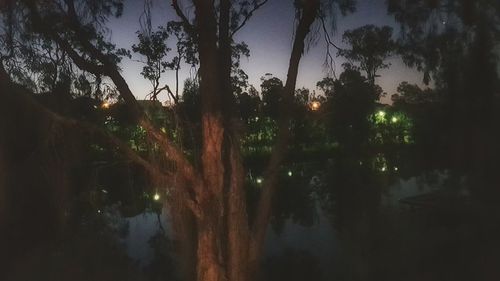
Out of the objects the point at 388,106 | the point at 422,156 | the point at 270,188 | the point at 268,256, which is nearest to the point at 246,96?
the point at 268,256

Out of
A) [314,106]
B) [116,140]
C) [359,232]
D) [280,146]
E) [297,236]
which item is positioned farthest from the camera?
[297,236]

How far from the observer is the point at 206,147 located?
6188 mm

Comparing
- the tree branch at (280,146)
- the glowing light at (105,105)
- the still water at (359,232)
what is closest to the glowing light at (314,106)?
the tree branch at (280,146)

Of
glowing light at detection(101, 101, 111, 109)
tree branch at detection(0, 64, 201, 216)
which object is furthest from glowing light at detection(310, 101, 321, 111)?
tree branch at detection(0, 64, 201, 216)

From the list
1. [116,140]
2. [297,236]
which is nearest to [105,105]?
[116,140]

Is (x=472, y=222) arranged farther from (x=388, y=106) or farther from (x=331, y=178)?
(x=388, y=106)

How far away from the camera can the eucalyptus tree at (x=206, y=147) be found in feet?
20.0

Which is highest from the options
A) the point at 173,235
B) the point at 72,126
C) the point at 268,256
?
the point at 72,126

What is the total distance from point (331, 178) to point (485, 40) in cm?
1325

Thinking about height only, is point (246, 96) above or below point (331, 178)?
above

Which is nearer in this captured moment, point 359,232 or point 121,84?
point 121,84

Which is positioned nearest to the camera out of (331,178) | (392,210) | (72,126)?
(72,126)

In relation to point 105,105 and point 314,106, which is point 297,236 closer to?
point 314,106

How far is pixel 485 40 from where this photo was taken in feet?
33.1
